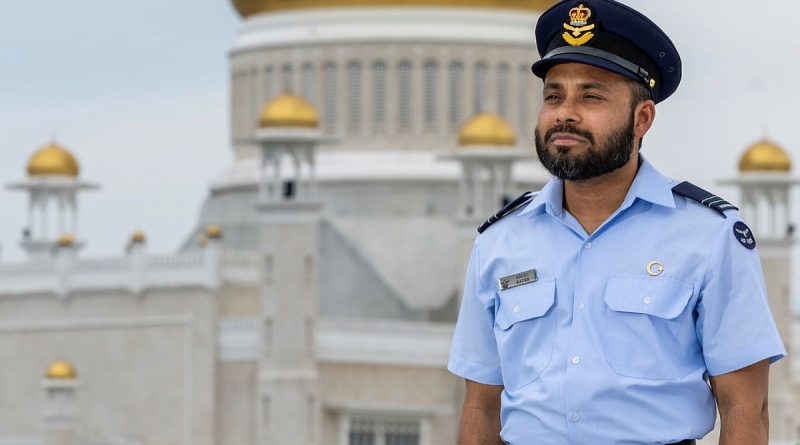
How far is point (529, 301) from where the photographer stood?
517 centimetres

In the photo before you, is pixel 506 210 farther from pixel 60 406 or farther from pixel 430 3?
pixel 430 3

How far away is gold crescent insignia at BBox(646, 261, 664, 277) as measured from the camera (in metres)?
5.09

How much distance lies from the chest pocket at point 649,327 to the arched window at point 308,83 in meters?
44.1

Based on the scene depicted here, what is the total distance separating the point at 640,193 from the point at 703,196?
0.12 metres

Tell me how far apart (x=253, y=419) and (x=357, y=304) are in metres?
5.30

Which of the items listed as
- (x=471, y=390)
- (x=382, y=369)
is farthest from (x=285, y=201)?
(x=471, y=390)

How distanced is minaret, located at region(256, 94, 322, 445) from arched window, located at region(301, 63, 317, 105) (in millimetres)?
5822

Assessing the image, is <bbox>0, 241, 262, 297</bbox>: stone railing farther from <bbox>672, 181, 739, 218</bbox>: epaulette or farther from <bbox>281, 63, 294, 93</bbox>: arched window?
<bbox>672, 181, 739, 218</bbox>: epaulette

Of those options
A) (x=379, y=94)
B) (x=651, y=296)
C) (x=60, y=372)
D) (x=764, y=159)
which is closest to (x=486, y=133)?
(x=379, y=94)

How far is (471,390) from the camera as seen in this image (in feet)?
17.6

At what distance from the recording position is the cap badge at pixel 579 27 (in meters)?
5.21

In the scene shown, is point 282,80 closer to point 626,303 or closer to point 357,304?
point 357,304

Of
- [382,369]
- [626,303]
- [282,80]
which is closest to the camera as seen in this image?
[626,303]

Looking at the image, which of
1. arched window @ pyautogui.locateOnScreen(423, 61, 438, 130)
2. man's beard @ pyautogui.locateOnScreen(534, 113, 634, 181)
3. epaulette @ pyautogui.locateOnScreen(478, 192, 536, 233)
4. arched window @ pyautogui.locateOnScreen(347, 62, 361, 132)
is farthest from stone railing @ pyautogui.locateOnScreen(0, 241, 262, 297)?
man's beard @ pyautogui.locateOnScreen(534, 113, 634, 181)
